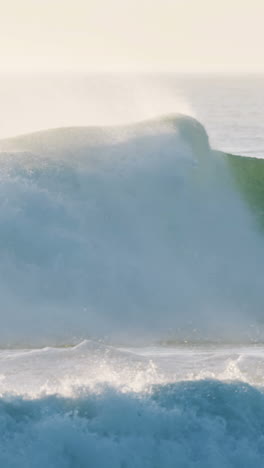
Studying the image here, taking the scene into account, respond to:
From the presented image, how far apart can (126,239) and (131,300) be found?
1421 mm

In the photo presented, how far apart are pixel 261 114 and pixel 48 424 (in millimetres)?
68311

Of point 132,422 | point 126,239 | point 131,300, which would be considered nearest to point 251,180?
point 126,239

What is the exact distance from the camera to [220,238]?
18.1 metres

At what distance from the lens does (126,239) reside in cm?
1739

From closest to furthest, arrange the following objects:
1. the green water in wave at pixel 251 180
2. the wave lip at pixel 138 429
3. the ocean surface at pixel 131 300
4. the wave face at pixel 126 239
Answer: the wave lip at pixel 138 429, the ocean surface at pixel 131 300, the wave face at pixel 126 239, the green water in wave at pixel 251 180

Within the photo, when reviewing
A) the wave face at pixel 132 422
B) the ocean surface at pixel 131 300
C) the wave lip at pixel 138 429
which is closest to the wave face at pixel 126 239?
the ocean surface at pixel 131 300

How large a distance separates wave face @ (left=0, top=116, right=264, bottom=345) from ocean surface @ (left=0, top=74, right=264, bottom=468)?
22 millimetres

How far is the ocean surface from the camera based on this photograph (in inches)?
389

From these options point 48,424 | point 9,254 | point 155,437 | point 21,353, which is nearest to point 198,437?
point 155,437

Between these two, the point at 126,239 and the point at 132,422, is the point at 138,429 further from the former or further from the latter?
the point at 126,239

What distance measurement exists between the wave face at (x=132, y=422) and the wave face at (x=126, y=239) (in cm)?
480

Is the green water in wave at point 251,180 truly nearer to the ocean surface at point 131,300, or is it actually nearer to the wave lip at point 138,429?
the ocean surface at point 131,300

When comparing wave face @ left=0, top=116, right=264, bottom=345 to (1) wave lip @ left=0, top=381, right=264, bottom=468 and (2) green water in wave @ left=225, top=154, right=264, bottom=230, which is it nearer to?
(2) green water in wave @ left=225, top=154, right=264, bottom=230

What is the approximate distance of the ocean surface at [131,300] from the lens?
9883mm
